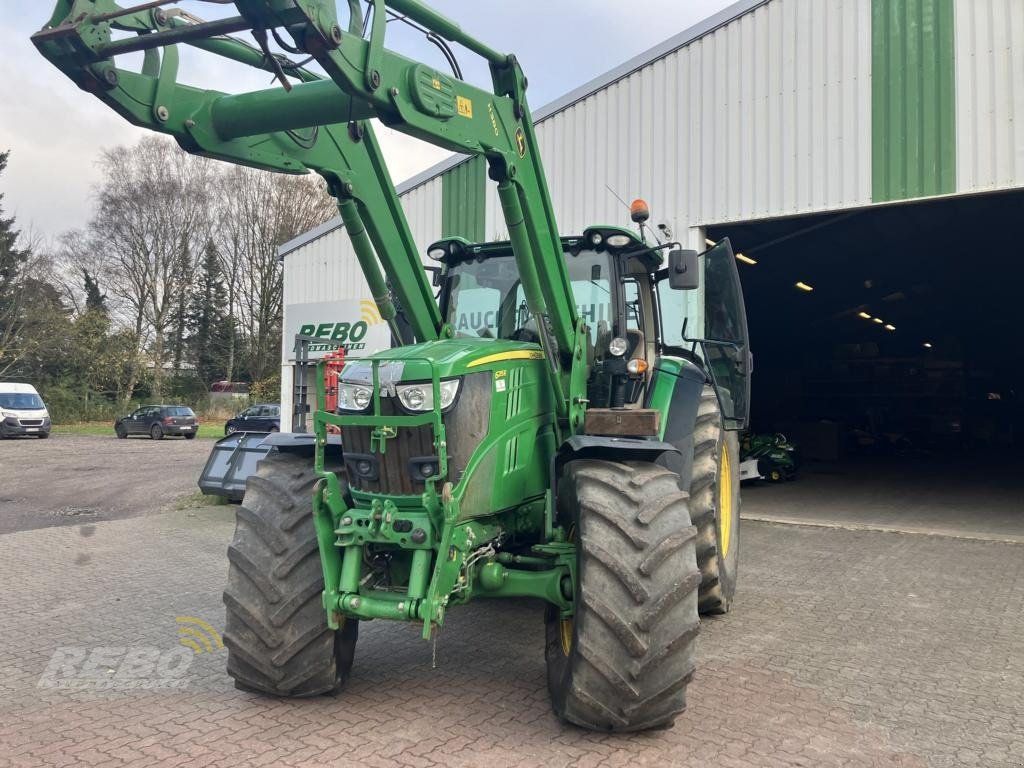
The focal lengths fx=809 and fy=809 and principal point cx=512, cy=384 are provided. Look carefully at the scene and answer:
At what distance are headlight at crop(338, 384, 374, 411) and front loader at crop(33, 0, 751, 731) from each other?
0.02 meters

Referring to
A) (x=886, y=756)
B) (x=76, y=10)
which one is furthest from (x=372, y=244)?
(x=886, y=756)

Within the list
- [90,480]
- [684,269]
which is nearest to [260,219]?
[90,480]

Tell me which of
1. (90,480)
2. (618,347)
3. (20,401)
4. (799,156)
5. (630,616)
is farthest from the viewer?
(20,401)

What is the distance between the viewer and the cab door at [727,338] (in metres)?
6.41

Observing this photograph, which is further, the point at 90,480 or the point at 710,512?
the point at 90,480

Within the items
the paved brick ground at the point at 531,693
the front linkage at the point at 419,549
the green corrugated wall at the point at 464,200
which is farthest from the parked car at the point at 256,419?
the front linkage at the point at 419,549

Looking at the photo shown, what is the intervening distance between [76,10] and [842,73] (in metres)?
8.72

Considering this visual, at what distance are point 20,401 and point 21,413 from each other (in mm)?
698

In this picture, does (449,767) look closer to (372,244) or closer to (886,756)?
(886,756)

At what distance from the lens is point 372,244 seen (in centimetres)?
495

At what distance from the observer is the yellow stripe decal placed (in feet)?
13.7

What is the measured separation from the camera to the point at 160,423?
31.4 metres

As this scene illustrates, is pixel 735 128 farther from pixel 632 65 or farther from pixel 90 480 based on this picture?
pixel 90 480

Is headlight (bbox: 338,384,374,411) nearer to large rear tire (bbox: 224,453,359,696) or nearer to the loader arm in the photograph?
large rear tire (bbox: 224,453,359,696)
